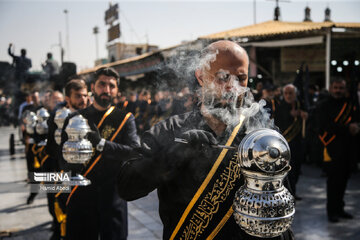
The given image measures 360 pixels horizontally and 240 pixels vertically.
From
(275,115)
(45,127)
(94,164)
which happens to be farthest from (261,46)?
(94,164)

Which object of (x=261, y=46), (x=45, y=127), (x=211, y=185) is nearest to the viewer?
(x=211, y=185)

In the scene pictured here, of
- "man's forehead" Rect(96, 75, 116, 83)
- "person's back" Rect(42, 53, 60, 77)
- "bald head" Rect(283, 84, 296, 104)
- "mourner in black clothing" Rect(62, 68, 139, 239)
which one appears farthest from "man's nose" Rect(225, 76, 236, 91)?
"person's back" Rect(42, 53, 60, 77)

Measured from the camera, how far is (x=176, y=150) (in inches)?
50.6

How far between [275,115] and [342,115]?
1064mm

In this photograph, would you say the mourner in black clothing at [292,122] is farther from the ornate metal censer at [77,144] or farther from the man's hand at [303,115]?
the ornate metal censer at [77,144]

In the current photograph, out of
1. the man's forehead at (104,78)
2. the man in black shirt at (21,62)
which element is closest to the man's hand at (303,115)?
the man's forehead at (104,78)

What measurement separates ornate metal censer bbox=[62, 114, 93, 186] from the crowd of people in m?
0.19

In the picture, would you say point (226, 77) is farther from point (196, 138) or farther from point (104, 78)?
point (104, 78)

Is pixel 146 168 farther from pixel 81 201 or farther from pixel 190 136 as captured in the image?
pixel 81 201

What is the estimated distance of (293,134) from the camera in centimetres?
571

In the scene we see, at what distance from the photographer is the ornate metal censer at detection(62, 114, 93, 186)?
8.32 ft

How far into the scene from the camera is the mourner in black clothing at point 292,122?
18.4 ft

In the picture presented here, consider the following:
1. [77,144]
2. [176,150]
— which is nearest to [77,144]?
[77,144]

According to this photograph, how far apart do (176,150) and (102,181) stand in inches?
75.2
